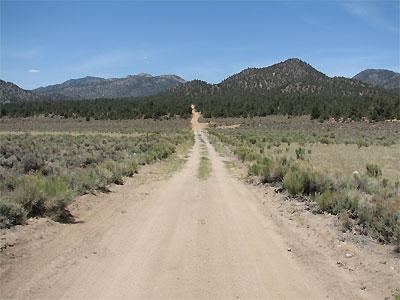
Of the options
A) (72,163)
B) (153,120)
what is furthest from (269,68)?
(72,163)

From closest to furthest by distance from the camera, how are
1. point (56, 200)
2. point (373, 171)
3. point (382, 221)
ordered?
point (382, 221), point (56, 200), point (373, 171)

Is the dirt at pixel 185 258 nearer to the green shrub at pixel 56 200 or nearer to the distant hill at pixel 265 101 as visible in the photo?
the green shrub at pixel 56 200

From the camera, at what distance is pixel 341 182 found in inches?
369

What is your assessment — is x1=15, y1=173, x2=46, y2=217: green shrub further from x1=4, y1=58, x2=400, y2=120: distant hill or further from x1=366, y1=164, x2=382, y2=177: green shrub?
x1=4, y1=58, x2=400, y2=120: distant hill

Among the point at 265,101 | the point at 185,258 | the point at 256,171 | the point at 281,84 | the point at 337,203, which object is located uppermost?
the point at 281,84

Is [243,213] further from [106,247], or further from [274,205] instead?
[106,247]

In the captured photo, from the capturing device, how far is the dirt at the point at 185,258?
4164 millimetres

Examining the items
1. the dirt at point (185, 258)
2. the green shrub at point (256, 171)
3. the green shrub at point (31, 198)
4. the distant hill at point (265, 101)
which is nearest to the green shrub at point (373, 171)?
the green shrub at point (256, 171)

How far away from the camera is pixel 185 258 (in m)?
5.12

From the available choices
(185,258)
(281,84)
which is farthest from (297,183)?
(281,84)

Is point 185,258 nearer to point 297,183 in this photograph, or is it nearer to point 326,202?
point 326,202

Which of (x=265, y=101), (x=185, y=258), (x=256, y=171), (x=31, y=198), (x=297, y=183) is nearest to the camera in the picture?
(x=185, y=258)

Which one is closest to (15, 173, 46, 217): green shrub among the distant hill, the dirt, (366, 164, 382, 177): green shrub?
the dirt

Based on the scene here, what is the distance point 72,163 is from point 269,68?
575ft
